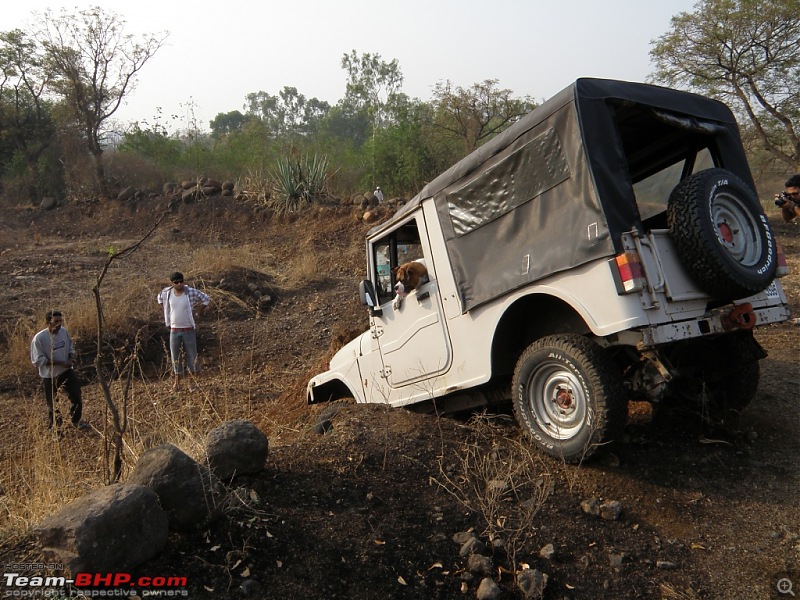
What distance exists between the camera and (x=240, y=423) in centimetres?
404

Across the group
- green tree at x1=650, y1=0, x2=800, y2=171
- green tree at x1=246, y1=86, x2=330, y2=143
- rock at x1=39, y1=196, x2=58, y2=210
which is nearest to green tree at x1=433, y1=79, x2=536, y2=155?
green tree at x1=650, y1=0, x2=800, y2=171

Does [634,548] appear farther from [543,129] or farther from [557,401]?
[543,129]

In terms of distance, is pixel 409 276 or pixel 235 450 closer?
pixel 235 450

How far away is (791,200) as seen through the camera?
699cm

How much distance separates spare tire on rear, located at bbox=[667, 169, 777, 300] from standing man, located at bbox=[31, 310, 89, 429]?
6.80 m

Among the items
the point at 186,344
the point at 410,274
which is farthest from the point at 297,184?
the point at 410,274

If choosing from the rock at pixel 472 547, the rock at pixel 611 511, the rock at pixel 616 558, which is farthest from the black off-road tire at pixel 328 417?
the rock at pixel 616 558

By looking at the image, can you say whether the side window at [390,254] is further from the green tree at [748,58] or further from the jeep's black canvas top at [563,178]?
the green tree at [748,58]

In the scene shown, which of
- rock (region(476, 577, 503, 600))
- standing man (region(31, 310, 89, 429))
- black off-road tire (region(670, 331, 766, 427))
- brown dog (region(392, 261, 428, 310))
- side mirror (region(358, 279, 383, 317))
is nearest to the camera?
rock (region(476, 577, 503, 600))

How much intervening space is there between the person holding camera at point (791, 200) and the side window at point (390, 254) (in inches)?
169

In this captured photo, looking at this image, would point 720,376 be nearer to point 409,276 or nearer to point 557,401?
point 557,401

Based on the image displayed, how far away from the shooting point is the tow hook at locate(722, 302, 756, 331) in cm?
425

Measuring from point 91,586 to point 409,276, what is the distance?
353cm

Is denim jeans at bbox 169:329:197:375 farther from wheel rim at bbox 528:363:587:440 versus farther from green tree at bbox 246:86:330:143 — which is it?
green tree at bbox 246:86:330:143
